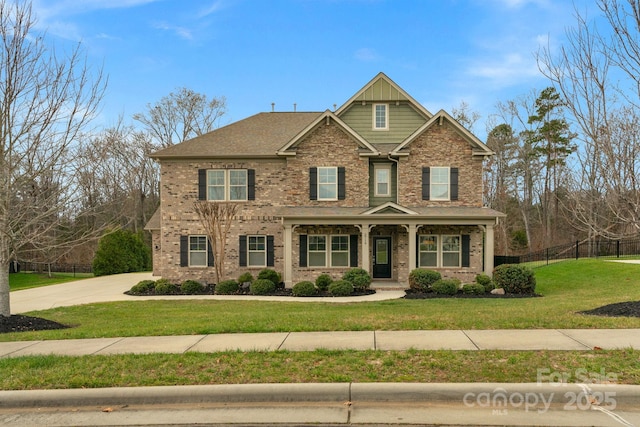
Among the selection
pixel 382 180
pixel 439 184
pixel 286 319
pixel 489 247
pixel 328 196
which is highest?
pixel 382 180

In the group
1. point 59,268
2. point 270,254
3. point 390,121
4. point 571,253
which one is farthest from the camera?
point 59,268

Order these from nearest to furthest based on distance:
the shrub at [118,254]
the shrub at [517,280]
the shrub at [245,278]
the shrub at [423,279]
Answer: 1. the shrub at [517,280]
2. the shrub at [423,279]
3. the shrub at [245,278]
4. the shrub at [118,254]

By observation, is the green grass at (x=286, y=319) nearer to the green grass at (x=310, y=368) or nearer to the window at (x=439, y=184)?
the green grass at (x=310, y=368)

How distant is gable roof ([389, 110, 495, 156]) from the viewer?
19516mm

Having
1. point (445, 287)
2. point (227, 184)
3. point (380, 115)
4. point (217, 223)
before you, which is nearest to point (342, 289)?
point (445, 287)

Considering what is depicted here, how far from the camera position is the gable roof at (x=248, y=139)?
19969 mm

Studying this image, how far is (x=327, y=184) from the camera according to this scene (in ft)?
65.5

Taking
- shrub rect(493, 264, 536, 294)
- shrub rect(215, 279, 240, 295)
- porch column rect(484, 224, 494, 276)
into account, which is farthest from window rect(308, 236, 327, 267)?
shrub rect(493, 264, 536, 294)

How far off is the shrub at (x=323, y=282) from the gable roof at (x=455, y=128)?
620 cm


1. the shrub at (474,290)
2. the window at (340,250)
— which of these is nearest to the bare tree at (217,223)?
the window at (340,250)

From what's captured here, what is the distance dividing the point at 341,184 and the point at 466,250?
6.30 m

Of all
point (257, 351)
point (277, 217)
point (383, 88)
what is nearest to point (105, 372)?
point (257, 351)

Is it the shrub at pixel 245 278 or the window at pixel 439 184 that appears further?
the window at pixel 439 184

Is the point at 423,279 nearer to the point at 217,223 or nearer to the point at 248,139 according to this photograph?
the point at 217,223
